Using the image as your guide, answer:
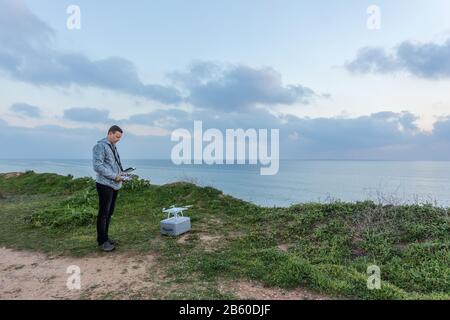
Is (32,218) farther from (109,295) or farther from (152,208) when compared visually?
(109,295)

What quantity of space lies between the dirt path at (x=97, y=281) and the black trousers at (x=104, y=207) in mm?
444

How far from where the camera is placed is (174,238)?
7332 millimetres

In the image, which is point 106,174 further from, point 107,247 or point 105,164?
point 107,247

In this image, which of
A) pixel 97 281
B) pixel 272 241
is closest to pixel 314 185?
pixel 272 241

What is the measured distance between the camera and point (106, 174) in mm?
6180

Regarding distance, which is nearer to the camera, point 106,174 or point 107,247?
point 106,174

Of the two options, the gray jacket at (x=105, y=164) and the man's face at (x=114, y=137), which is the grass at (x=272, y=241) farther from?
the man's face at (x=114, y=137)

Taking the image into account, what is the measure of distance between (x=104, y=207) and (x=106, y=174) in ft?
2.23

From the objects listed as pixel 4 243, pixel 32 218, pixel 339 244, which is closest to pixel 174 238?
pixel 339 244

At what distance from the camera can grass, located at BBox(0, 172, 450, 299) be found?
16.1ft

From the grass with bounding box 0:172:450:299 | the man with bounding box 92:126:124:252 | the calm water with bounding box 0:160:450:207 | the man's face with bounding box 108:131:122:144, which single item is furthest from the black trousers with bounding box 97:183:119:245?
the calm water with bounding box 0:160:450:207

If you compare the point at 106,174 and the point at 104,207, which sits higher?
the point at 106,174

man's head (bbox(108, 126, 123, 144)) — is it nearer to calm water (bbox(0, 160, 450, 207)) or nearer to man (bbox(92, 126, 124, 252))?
man (bbox(92, 126, 124, 252))

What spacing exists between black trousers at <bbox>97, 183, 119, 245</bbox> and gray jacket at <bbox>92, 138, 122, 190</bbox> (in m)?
0.11
